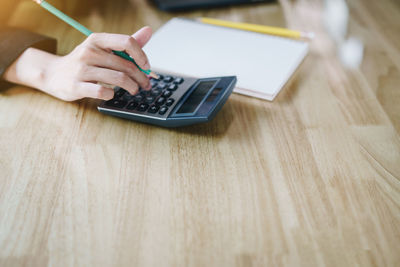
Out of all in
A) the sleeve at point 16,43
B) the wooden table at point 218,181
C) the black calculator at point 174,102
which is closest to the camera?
the wooden table at point 218,181

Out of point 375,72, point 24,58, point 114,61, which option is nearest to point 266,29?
point 375,72

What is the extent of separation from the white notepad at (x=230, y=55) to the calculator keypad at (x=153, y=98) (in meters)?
0.06

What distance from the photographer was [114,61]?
52 centimetres

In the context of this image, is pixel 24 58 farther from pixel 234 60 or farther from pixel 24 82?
pixel 234 60

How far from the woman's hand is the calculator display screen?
72mm

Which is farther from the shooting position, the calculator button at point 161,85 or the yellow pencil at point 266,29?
the yellow pencil at point 266,29

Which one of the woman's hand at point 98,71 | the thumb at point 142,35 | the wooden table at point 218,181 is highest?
the thumb at point 142,35

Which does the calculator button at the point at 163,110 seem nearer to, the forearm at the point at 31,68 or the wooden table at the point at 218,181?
the wooden table at the point at 218,181

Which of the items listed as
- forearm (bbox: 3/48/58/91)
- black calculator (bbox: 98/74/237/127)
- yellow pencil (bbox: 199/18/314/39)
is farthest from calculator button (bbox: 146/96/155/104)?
yellow pencil (bbox: 199/18/314/39)

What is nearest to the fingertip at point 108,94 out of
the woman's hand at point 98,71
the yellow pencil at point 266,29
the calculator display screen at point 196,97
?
the woman's hand at point 98,71

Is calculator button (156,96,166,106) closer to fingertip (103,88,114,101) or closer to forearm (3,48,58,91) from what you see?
fingertip (103,88,114,101)

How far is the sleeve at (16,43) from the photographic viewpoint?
1.92 ft

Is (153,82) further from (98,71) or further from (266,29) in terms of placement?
(266,29)

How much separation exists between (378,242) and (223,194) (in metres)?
0.17
